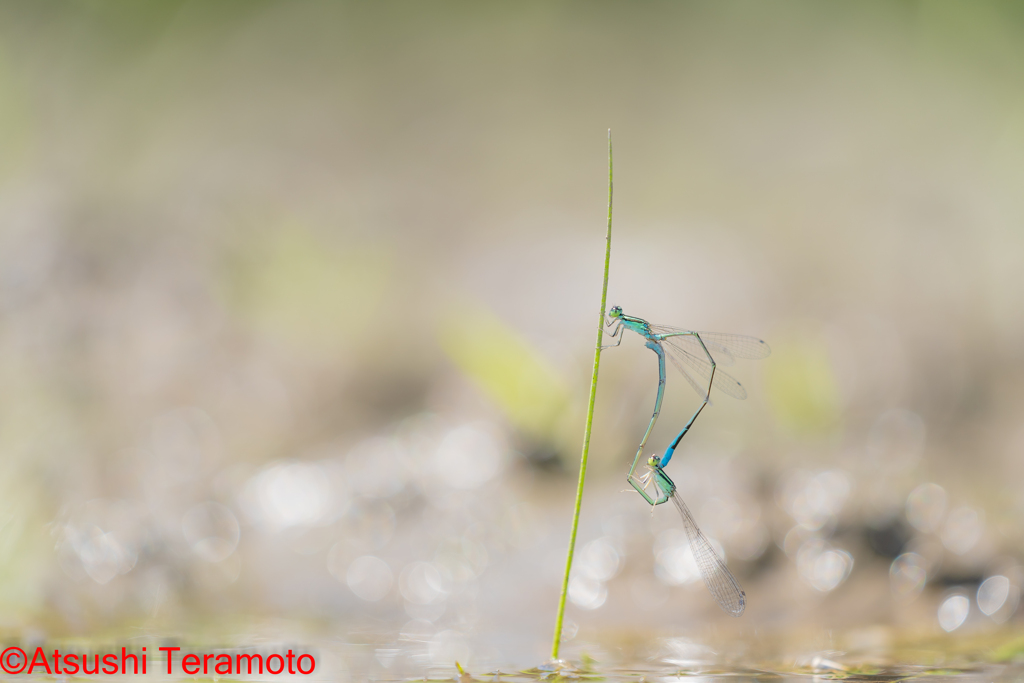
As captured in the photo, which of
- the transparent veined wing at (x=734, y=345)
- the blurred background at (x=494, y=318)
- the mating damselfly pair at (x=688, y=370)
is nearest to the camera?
the mating damselfly pair at (x=688, y=370)

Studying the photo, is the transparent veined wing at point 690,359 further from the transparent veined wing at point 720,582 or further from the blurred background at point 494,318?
the blurred background at point 494,318

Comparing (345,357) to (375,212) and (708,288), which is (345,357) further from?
(375,212)

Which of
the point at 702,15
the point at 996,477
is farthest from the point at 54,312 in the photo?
the point at 702,15

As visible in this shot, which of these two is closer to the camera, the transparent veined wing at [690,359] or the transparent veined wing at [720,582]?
the transparent veined wing at [720,582]

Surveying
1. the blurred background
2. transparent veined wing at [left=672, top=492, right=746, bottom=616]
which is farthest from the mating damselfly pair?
the blurred background

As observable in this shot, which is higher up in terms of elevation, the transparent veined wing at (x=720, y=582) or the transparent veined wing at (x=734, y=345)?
the transparent veined wing at (x=734, y=345)

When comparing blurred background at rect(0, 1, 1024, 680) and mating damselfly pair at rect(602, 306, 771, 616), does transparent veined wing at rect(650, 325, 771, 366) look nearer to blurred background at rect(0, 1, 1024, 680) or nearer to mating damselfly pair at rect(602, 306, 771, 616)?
mating damselfly pair at rect(602, 306, 771, 616)

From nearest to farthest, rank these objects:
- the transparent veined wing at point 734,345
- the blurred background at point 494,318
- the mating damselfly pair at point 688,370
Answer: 1. the mating damselfly pair at point 688,370
2. the transparent veined wing at point 734,345
3. the blurred background at point 494,318

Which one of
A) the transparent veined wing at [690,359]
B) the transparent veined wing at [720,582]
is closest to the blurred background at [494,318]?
the transparent veined wing at [720,582]
